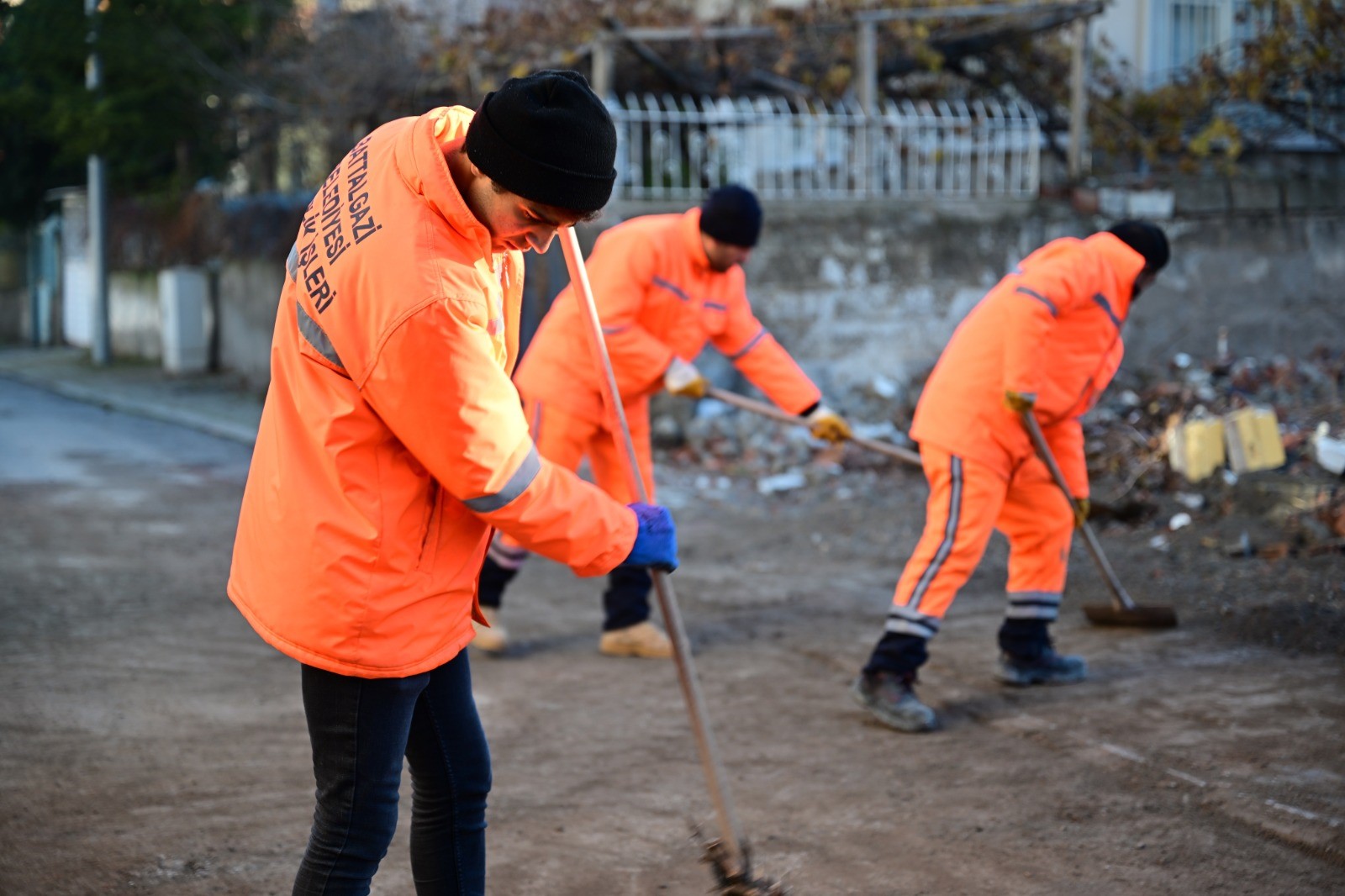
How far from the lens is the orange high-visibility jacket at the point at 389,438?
2.09m

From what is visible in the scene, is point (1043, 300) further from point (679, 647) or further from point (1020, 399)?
point (679, 647)

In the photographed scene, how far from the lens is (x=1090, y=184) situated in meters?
9.91

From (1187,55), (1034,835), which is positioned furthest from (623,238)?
(1187,55)

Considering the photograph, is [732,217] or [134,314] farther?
[134,314]

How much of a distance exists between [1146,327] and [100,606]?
24.3 ft

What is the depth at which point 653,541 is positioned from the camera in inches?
98.1

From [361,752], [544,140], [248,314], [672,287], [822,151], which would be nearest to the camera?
[544,140]

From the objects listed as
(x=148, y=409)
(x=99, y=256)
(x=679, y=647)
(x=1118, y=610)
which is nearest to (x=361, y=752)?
(x=679, y=647)

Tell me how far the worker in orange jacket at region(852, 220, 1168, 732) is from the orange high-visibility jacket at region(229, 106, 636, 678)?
208 centimetres

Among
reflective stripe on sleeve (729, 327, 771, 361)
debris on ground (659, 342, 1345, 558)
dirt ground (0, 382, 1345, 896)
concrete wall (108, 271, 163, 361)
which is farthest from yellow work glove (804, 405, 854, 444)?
concrete wall (108, 271, 163, 361)

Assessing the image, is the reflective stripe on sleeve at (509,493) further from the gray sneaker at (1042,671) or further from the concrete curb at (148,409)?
the concrete curb at (148,409)

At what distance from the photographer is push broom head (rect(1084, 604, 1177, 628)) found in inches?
203

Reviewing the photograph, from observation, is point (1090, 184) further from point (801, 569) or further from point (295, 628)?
point (295, 628)

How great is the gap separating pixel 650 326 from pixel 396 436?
119 inches
